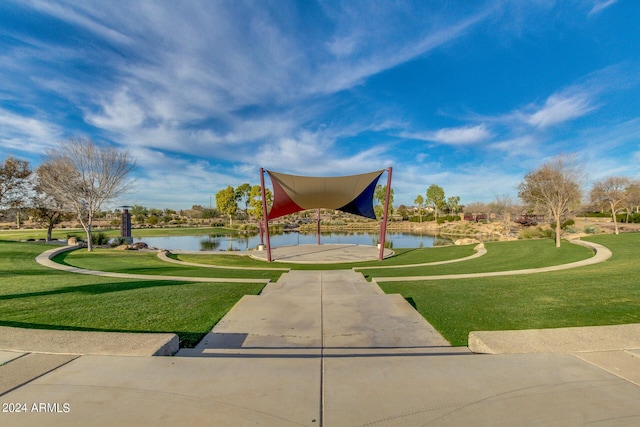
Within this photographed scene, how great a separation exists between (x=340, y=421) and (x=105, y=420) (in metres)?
1.75

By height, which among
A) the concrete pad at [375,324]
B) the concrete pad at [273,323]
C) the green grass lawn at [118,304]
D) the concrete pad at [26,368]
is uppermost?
the concrete pad at [26,368]

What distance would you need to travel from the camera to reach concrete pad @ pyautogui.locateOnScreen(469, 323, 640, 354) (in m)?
3.52

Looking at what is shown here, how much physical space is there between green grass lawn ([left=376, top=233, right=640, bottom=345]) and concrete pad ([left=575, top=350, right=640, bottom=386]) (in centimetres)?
132

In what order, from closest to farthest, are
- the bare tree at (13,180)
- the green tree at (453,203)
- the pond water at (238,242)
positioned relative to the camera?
1. the bare tree at (13,180)
2. the pond water at (238,242)
3. the green tree at (453,203)

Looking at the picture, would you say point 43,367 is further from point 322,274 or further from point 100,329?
point 322,274

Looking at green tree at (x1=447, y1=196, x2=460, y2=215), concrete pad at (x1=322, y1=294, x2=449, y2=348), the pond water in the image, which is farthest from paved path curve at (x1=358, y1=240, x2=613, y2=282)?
green tree at (x1=447, y1=196, x2=460, y2=215)

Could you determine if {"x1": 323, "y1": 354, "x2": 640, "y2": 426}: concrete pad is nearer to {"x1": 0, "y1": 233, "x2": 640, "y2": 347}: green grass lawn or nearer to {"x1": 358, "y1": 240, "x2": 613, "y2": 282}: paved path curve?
{"x1": 0, "y1": 233, "x2": 640, "y2": 347}: green grass lawn

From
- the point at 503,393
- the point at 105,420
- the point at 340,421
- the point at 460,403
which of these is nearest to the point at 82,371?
the point at 105,420

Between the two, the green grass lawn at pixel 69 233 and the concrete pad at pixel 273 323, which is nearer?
the concrete pad at pixel 273 323

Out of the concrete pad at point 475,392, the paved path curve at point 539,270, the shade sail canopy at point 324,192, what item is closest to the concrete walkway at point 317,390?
the concrete pad at point 475,392

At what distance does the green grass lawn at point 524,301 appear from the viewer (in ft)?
16.0

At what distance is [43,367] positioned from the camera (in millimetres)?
3008

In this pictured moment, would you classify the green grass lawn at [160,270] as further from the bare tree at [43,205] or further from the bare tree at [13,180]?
the bare tree at [13,180]

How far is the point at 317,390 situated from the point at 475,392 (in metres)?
1.40
